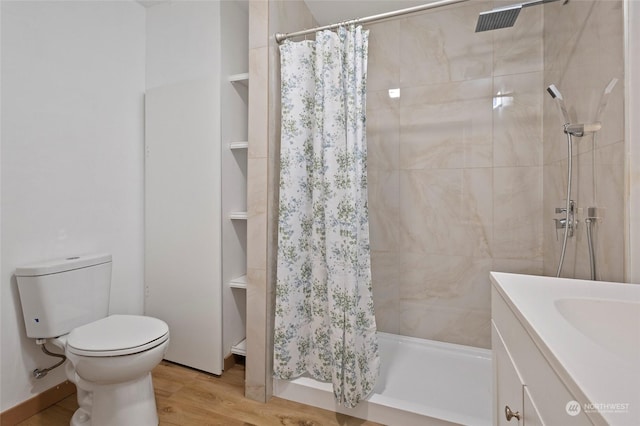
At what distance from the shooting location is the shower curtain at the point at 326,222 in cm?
145

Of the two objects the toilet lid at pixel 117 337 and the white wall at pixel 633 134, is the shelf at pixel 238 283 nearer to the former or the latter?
the toilet lid at pixel 117 337

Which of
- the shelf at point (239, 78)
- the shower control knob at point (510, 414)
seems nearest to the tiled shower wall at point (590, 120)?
the shower control knob at point (510, 414)

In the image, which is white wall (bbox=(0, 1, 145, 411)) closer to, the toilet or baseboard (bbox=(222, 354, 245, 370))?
the toilet

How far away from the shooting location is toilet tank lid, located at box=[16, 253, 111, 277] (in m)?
1.43

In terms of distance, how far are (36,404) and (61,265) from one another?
721mm

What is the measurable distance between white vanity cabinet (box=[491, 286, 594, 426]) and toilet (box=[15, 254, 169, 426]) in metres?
1.35

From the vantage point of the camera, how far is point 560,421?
454mm

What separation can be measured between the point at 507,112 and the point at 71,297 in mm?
2668

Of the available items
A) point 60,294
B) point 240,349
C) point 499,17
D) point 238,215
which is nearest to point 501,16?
point 499,17

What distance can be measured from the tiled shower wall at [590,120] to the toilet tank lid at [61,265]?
7.65 feet

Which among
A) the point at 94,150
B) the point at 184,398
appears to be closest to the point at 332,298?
the point at 184,398

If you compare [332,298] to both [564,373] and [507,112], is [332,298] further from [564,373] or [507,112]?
[507,112]

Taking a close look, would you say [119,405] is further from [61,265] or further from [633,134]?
[633,134]

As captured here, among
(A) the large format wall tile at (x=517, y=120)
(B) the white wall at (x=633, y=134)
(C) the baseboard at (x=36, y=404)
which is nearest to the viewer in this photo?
(B) the white wall at (x=633, y=134)
